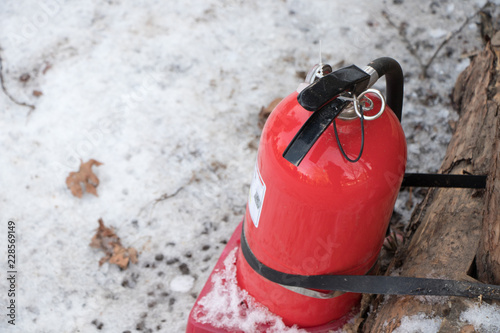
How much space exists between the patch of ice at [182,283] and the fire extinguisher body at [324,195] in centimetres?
62

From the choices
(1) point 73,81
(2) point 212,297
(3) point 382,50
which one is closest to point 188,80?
(1) point 73,81

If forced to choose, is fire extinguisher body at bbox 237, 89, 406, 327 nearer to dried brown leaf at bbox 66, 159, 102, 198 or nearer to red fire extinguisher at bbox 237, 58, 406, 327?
red fire extinguisher at bbox 237, 58, 406, 327

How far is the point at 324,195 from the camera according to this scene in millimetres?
1286

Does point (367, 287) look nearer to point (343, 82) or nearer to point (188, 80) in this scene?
point (343, 82)

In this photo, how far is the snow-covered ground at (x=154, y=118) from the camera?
2.12m

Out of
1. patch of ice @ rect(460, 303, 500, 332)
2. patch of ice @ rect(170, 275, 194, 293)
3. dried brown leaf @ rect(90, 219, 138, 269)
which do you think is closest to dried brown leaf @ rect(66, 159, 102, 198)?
dried brown leaf @ rect(90, 219, 138, 269)

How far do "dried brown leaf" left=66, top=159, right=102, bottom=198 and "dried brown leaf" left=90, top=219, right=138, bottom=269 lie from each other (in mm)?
250

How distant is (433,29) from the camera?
3.13 m

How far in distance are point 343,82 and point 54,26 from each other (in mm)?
2663

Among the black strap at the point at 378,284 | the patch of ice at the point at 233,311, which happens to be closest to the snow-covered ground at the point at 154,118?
the patch of ice at the point at 233,311

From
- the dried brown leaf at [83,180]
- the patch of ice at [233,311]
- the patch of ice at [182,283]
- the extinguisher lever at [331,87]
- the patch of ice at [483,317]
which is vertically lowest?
the patch of ice at [182,283]

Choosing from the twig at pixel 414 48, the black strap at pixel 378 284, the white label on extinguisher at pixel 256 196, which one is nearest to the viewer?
the black strap at pixel 378 284

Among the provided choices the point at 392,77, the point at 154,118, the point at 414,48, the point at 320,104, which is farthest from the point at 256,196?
the point at 414,48

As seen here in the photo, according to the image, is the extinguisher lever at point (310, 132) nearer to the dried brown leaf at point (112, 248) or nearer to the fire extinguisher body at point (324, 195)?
the fire extinguisher body at point (324, 195)
